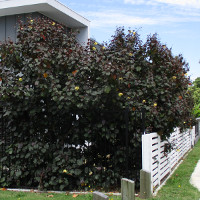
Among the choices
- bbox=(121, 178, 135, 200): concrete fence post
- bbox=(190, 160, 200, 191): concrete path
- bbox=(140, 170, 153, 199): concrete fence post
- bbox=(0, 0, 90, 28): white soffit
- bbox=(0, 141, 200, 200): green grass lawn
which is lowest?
bbox=(190, 160, 200, 191): concrete path

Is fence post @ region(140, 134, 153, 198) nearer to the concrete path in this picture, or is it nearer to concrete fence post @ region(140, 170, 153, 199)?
concrete fence post @ region(140, 170, 153, 199)

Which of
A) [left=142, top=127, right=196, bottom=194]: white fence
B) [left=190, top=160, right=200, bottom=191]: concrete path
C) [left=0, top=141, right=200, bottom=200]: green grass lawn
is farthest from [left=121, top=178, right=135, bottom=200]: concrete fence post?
[left=190, top=160, right=200, bottom=191]: concrete path

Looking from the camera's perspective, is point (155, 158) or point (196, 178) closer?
point (155, 158)

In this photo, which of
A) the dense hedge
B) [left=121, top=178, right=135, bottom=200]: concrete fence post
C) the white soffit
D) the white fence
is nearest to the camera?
[left=121, top=178, right=135, bottom=200]: concrete fence post

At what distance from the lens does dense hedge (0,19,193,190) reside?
6.08 metres

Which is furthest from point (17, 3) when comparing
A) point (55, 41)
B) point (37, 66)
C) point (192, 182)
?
point (192, 182)

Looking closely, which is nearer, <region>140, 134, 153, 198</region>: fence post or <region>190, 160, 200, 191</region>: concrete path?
<region>140, 134, 153, 198</region>: fence post

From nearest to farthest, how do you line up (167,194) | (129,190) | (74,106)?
(129,190) → (167,194) → (74,106)

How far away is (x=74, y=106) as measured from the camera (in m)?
6.25

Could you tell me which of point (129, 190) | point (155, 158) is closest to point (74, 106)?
point (155, 158)

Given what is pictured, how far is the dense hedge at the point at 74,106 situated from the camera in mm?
6078

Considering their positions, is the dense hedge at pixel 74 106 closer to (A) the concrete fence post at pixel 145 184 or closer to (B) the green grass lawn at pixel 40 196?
(B) the green grass lawn at pixel 40 196

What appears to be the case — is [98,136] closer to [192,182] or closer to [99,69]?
[99,69]

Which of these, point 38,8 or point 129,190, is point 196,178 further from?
point 38,8
